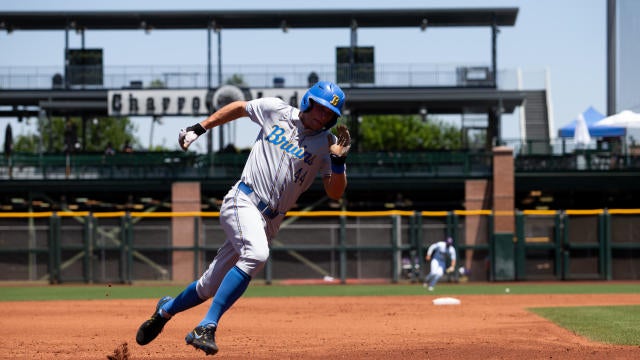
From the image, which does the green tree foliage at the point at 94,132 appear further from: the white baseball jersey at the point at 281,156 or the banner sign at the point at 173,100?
the white baseball jersey at the point at 281,156

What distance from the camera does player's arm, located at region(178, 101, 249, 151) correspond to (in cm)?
758

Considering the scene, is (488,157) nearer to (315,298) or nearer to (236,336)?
(315,298)

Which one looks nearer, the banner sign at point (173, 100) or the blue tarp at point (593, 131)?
the blue tarp at point (593, 131)

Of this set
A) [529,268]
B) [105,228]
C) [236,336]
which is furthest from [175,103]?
[236,336]

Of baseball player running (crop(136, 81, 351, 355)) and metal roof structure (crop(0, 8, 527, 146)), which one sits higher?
metal roof structure (crop(0, 8, 527, 146))

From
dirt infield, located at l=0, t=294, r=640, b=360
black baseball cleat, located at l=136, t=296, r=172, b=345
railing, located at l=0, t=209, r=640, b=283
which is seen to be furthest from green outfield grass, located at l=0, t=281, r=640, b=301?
black baseball cleat, located at l=136, t=296, r=172, b=345

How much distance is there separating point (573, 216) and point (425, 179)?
789cm

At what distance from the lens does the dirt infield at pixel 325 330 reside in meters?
9.99

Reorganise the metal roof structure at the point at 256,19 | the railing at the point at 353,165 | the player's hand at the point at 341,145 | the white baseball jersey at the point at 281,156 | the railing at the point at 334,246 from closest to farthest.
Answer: the player's hand at the point at 341,145 → the white baseball jersey at the point at 281,156 → the railing at the point at 334,246 → the railing at the point at 353,165 → the metal roof structure at the point at 256,19

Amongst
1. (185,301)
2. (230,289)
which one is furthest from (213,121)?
(185,301)

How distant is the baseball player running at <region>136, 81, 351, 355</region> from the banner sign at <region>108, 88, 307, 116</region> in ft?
103

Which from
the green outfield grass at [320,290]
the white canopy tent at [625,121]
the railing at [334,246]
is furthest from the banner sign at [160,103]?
the white canopy tent at [625,121]

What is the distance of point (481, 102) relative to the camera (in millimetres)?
41031

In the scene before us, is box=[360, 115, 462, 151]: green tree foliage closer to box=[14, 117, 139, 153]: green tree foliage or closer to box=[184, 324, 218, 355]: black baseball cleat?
box=[14, 117, 139, 153]: green tree foliage
